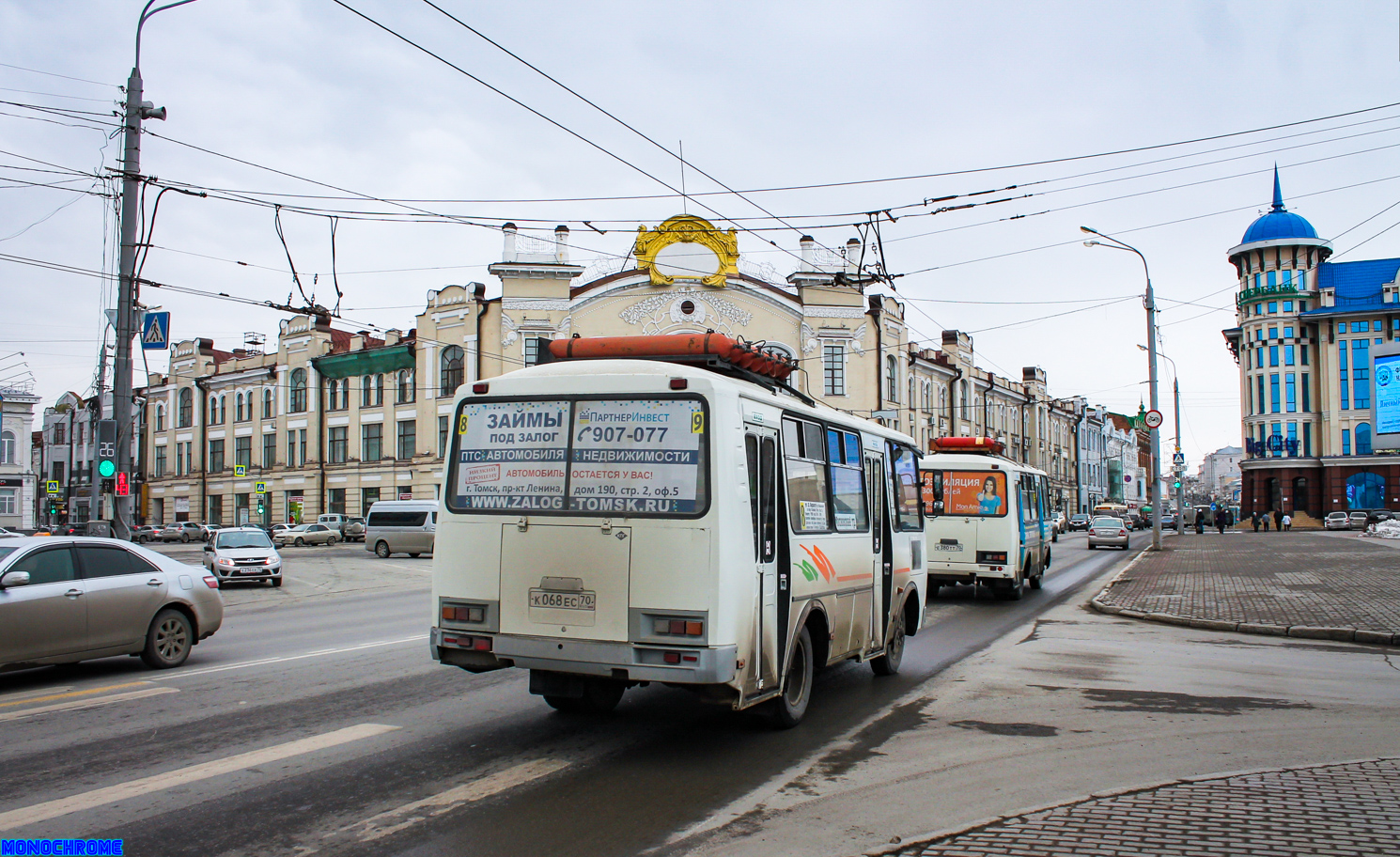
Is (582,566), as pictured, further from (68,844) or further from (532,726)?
(68,844)

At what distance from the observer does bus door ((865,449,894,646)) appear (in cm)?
965

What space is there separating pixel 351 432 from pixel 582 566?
51266 millimetres

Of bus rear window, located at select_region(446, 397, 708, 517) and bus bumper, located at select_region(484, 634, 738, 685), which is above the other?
bus rear window, located at select_region(446, 397, 708, 517)

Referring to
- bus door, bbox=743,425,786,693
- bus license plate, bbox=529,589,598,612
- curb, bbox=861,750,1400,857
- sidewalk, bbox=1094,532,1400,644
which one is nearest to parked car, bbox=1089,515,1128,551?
sidewalk, bbox=1094,532,1400,644

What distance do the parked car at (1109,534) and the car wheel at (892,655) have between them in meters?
34.4

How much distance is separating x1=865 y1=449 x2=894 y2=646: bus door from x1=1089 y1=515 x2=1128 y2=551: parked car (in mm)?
34921

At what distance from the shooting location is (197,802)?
563 cm

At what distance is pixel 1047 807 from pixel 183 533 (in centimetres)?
5990

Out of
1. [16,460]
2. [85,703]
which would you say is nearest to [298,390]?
[16,460]

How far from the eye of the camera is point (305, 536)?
49.8 metres

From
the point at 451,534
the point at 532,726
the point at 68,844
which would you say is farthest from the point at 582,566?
the point at 68,844

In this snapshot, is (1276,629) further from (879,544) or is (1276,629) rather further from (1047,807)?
(1047,807)

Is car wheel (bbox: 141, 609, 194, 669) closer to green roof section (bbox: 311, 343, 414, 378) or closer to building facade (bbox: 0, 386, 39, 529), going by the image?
green roof section (bbox: 311, 343, 414, 378)

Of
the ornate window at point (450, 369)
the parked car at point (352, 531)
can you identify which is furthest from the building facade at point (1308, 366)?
the parked car at point (352, 531)
